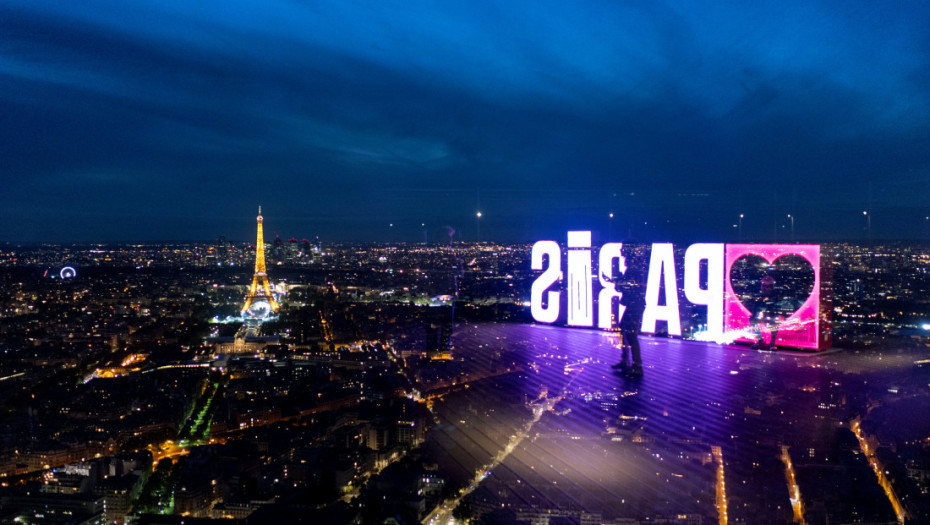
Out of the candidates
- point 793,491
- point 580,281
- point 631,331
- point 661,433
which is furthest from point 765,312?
point 793,491

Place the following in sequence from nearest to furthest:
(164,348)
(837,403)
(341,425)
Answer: (837,403)
(341,425)
(164,348)

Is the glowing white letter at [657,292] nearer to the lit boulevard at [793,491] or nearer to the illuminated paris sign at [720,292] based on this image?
the illuminated paris sign at [720,292]

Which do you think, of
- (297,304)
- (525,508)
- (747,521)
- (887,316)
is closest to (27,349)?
(297,304)

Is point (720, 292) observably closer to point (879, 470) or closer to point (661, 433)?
point (661, 433)

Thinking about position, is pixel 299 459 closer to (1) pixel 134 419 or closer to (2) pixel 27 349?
(1) pixel 134 419

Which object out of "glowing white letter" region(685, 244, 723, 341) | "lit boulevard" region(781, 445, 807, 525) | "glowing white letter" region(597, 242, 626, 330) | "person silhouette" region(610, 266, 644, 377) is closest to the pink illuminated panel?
"glowing white letter" region(685, 244, 723, 341)

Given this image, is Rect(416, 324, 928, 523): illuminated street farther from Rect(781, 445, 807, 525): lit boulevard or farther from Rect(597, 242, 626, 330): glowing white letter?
Rect(597, 242, 626, 330): glowing white letter

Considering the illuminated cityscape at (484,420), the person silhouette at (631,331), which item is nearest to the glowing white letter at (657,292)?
the person silhouette at (631,331)
